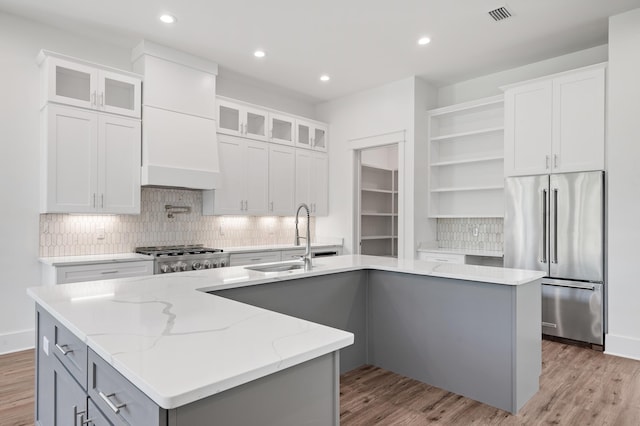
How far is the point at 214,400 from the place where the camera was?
97 centimetres

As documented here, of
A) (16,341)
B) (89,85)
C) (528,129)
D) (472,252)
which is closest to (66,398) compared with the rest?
(16,341)

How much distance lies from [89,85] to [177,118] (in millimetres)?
896

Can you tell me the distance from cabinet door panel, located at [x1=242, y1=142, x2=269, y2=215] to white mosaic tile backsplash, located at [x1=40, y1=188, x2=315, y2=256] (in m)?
0.36

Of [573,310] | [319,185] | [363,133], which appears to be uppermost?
[363,133]

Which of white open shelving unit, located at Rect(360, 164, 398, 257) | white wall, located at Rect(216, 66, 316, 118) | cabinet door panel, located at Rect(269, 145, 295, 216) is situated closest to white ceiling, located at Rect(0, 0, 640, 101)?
white wall, located at Rect(216, 66, 316, 118)

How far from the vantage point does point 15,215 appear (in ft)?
12.2

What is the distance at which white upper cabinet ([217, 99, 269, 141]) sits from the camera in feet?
16.4

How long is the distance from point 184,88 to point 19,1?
157 centimetres

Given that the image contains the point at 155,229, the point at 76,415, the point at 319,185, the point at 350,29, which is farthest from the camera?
the point at 319,185

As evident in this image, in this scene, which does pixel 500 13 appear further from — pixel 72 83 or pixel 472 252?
pixel 72 83

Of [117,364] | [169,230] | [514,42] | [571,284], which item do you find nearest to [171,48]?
[169,230]

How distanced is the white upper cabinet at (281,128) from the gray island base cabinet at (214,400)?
4.22m

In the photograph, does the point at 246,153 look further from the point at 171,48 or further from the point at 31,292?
the point at 31,292

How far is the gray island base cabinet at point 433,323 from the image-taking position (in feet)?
8.16
